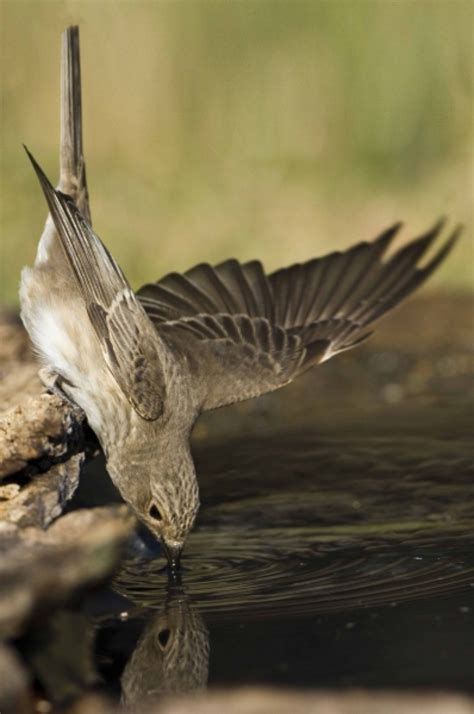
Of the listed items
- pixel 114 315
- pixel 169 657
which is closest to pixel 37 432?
pixel 169 657

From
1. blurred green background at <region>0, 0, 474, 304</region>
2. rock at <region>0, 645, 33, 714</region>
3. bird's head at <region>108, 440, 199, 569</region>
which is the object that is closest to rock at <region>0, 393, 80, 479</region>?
bird's head at <region>108, 440, 199, 569</region>

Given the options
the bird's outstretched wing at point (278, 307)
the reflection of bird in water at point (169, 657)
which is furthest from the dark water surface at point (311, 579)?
the bird's outstretched wing at point (278, 307)

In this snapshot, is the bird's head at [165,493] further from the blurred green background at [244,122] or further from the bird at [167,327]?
the blurred green background at [244,122]

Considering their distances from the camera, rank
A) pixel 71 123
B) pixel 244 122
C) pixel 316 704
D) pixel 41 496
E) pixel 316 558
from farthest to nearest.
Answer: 1. pixel 244 122
2. pixel 71 123
3. pixel 316 558
4. pixel 41 496
5. pixel 316 704

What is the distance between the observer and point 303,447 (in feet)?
29.8

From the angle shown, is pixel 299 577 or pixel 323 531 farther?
pixel 323 531

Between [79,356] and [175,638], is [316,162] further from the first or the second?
[175,638]

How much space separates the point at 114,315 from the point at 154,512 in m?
1.18

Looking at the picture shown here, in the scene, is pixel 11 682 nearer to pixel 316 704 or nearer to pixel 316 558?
pixel 316 704

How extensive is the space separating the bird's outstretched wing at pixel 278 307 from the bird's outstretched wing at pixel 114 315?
0.41 m

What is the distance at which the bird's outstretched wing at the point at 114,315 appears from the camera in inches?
288

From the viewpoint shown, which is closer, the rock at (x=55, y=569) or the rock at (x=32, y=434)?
the rock at (x=55, y=569)

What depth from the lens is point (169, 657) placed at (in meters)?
5.36

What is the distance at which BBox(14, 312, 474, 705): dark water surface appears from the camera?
5070mm
